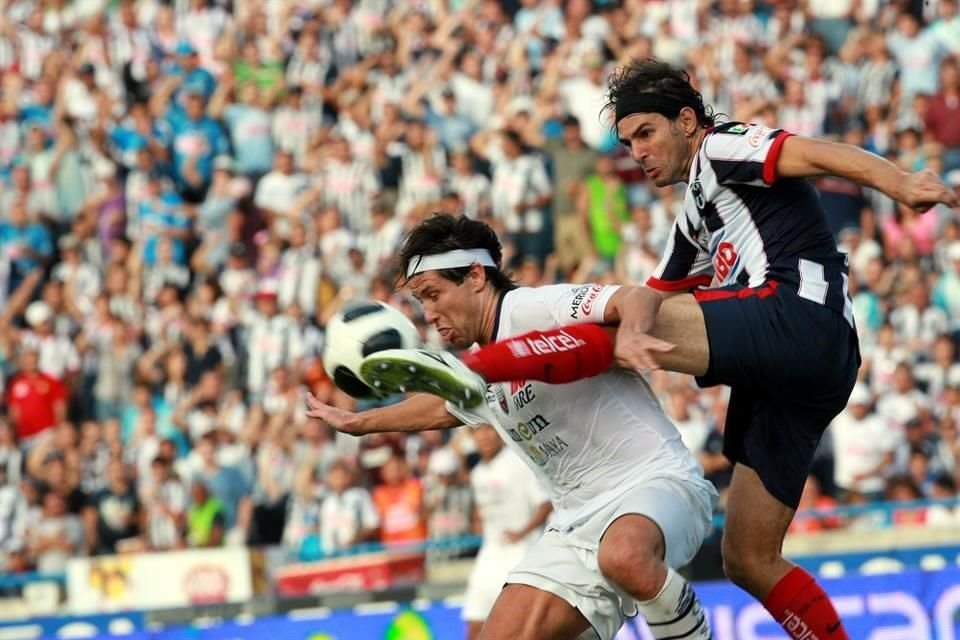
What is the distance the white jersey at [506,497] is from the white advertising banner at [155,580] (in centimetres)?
205

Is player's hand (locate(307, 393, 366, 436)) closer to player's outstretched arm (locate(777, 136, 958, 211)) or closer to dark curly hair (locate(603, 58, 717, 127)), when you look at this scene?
dark curly hair (locate(603, 58, 717, 127))

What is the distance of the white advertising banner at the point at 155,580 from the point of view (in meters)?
12.6

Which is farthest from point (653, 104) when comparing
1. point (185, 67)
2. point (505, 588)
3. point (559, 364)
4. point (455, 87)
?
point (185, 67)

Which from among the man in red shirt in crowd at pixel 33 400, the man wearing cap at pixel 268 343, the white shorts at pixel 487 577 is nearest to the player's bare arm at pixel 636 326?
the white shorts at pixel 487 577

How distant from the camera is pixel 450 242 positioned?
6.65m

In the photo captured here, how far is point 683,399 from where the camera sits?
1302cm

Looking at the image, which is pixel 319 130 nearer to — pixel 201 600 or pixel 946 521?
pixel 201 600

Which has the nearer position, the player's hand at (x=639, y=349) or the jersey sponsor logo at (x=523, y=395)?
the player's hand at (x=639, y=349)

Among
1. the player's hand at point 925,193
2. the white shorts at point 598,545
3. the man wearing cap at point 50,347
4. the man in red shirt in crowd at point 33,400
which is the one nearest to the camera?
the player's hand at point 925,193

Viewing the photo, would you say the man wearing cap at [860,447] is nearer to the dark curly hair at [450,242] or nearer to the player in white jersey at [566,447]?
the player in white jersey at [566,447]

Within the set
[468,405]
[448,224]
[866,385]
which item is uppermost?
[448,224]

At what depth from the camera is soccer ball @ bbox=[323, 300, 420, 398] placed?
6.17 meters

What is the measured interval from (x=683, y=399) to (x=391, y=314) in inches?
274

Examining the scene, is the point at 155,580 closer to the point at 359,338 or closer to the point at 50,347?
the point at 50,347
